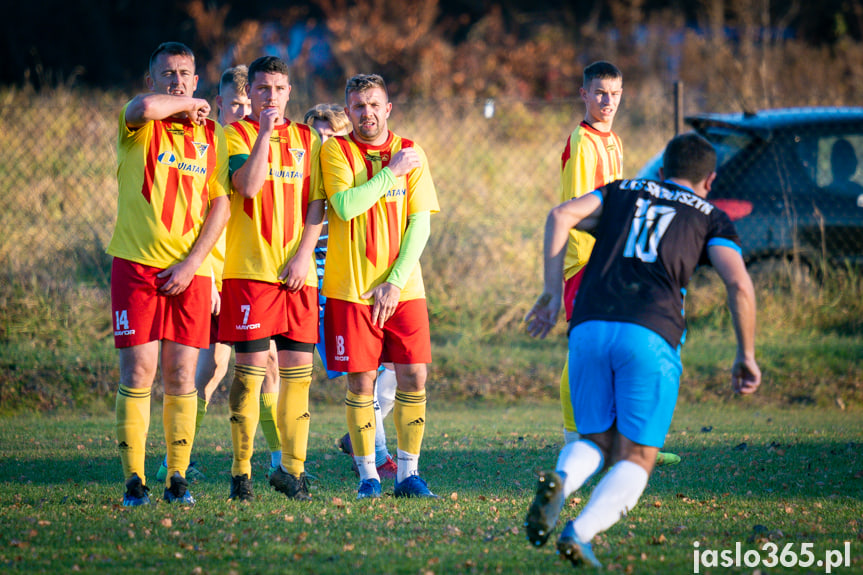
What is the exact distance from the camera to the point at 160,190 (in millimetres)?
4816

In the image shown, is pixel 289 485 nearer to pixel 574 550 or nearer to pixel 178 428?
pixel 178 428

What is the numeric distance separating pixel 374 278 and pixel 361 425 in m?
0.86

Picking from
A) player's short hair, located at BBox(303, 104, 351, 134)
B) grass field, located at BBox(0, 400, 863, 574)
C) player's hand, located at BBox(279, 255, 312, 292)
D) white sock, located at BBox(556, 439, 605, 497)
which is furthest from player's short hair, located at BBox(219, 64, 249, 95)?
white sock, located at BBox(556, 439, 605, 497)

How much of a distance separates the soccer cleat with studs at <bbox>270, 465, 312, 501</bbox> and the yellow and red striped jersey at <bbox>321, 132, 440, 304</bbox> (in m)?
1.06

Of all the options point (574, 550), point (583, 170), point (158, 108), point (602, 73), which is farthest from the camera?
point (602, 73)

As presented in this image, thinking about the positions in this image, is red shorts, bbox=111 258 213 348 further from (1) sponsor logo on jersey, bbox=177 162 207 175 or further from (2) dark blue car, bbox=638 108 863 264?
(2) dark blue car, bbox=638 108 863 264

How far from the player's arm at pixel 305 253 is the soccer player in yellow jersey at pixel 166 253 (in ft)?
1.46

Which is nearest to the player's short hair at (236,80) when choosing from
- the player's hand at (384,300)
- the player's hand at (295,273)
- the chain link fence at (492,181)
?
the player's hand at (295,273)

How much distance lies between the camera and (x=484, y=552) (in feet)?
12.7

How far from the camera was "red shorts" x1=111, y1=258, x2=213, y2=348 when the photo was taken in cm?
473

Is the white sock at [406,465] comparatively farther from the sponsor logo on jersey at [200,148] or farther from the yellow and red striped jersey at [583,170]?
the sponsor logo on jersey at [200,148]

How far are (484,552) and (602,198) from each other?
1.66 m

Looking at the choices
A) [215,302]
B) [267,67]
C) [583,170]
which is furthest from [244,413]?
[583,170]

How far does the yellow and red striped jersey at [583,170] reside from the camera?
542 centimetres
